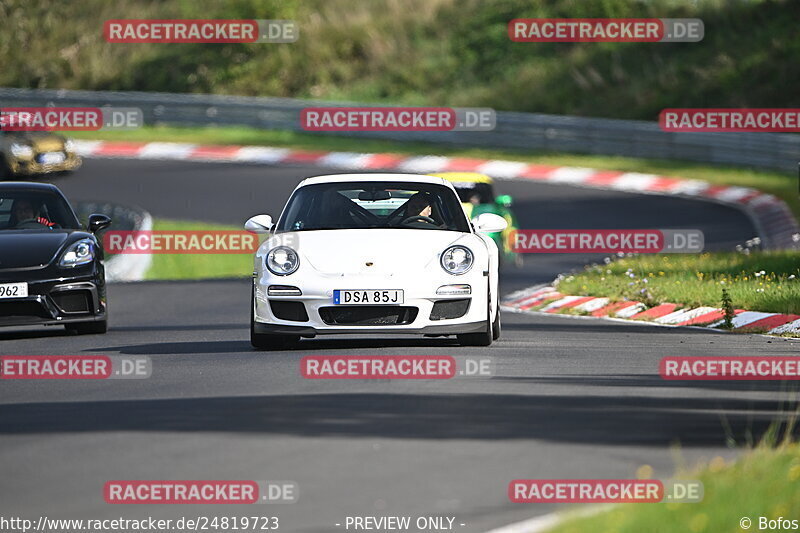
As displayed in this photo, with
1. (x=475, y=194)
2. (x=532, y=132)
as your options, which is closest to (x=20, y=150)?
(x=532, y=132)

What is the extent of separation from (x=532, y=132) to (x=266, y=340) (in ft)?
87.3

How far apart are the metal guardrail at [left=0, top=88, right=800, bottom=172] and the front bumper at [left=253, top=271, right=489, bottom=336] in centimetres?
2288

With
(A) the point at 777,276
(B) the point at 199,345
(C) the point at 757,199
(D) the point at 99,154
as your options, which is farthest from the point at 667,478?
(D) the point at 99,154

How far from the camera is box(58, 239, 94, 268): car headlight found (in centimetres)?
1448

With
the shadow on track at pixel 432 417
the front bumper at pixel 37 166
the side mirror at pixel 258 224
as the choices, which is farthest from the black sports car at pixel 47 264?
the front bumper at pixel 37 166

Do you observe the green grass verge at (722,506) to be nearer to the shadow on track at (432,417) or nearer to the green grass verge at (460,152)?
the shadow on track at (432,417)

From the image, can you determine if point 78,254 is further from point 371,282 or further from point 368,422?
point 368,422

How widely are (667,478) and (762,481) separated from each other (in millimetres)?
401

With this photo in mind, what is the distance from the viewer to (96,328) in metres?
15.0

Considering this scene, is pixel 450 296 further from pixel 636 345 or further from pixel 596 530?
pixel 596 530

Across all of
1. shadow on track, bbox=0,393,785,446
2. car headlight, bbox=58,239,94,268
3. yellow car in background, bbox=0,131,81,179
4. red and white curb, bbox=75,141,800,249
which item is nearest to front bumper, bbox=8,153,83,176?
yellow car in background, bbox=0,131,81,179

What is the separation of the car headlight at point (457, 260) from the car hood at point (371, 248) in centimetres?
A: 6

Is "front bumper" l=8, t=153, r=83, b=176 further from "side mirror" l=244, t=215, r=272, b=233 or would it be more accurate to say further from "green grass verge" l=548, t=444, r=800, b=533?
"green grass verge" l=548, t=444, r=800, b=533

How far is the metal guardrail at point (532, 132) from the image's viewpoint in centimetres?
3522
